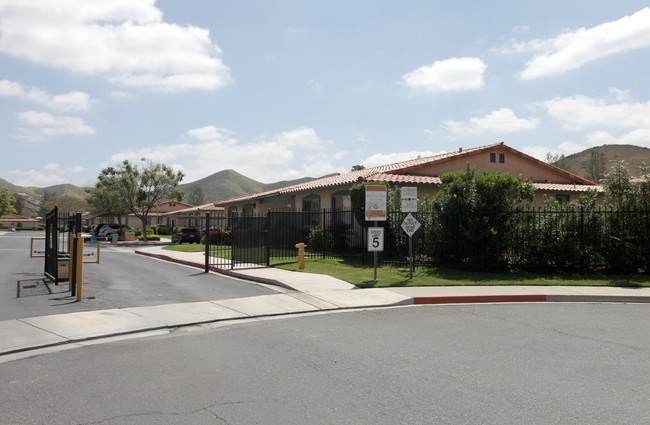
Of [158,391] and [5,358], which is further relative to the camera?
[5,358]

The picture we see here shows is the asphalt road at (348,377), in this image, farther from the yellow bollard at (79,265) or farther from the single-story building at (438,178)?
the single-story building at (438,178)

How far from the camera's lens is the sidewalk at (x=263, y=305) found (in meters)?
7.05

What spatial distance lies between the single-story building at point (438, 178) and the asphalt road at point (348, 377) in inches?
528

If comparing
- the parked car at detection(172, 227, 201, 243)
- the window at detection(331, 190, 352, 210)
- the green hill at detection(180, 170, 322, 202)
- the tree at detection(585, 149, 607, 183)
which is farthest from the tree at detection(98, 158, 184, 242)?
the green hill at detection(180, 170, 322, 202)

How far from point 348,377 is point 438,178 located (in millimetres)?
19377

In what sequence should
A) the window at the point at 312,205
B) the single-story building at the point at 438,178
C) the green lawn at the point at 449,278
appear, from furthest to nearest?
the window at the point at 312,205
the single-story building at the point at 438,178
the green lawn at the point at 449,278

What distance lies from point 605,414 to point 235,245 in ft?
43.4

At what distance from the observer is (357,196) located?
17.5m

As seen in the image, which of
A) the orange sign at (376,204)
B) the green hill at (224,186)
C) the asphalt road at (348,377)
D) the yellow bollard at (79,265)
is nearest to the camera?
the asphalt road at (348,377)

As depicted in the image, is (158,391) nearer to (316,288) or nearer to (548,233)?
(316,288)

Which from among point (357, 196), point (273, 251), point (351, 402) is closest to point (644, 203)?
point (357, 196)

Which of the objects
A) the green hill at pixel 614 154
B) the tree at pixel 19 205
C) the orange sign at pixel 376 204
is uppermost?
the green hill at pixel 614 154

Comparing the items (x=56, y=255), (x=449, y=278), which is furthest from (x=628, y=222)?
(x=56, y=255)

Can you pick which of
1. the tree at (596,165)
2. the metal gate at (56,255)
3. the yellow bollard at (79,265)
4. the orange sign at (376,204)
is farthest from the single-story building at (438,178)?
the tree at (596,165)
